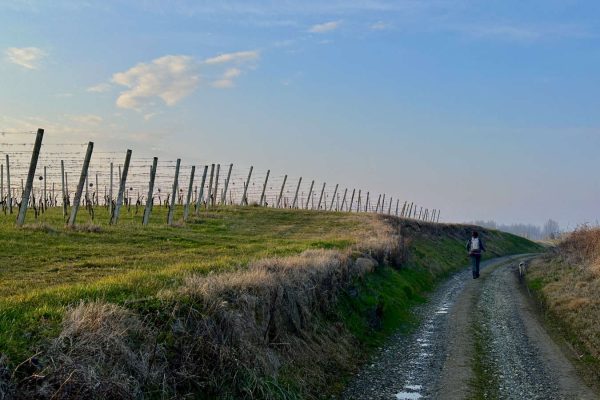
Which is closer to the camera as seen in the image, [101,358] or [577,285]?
[101,358]

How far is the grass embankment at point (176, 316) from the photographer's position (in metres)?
5.83

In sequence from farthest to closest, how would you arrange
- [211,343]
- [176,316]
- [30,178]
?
[30,178], [176,316], [211,343]

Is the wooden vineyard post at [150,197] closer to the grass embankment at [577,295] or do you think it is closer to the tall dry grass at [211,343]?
the tall dry grass at [211,343]

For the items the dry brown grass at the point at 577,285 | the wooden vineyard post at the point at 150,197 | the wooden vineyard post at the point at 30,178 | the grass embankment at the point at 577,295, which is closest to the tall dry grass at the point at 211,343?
the grass embankment at the point at 577,295

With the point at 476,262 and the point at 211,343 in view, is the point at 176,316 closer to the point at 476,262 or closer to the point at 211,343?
the point at 211,343

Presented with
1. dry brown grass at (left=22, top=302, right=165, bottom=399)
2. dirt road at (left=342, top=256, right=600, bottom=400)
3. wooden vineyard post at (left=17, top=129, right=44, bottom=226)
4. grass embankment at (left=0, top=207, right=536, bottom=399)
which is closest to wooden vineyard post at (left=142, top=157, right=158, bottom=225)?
grass embankment at (left=0, top=207, right=536, bottom=399)

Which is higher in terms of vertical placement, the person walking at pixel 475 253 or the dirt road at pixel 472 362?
the person walking at pixel 475 253

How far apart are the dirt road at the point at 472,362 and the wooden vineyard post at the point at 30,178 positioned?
13991 millimetres

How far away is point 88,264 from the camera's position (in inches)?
514

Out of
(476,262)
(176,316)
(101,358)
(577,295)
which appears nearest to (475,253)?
(476,262)

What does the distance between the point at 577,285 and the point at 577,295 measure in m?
1.88

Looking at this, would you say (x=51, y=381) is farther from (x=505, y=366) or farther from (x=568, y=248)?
(x=568, y=248)

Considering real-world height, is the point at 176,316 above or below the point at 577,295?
below

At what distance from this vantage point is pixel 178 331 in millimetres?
7406
